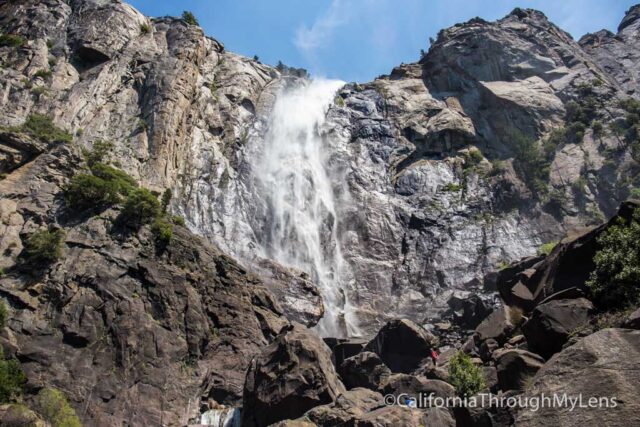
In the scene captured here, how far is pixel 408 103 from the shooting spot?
80.1 metres

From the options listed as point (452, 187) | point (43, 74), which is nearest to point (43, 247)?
point (43, 74)

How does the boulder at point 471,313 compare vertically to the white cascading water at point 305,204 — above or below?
below

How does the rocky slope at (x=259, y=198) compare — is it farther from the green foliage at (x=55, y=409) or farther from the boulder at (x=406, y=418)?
the green foliage at (x=55, y=409)

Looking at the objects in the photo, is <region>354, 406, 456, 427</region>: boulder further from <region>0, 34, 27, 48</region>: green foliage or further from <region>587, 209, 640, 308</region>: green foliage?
<region>0, 34, 27, 48</region>: green foliage

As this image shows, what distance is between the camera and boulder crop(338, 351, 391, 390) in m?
33.0

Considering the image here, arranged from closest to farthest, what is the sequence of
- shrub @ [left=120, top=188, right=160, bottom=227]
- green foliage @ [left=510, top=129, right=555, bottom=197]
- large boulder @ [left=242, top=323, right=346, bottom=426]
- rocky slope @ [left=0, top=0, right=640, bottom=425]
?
large boulder @ [left=242, top=323, right=346, bottom=426], rocky slope @ [left=0, top=0, right=640, bottom=425], shrub @ [left=120, top=188, right=160, bottom=227], green foliage @ [left=510, top=129, right=555, bottom=197]

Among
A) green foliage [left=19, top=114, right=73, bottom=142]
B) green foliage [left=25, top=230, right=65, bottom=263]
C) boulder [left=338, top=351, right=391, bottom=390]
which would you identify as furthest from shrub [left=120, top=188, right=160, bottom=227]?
boulder [left=338, top=351, right=391, bottom=390]

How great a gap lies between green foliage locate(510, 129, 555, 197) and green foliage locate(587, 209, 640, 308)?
4498cm

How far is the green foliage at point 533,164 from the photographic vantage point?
65.3 meters

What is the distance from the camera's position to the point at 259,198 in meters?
58.6

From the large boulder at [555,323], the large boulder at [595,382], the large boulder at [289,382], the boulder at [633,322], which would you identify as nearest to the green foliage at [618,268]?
the large boulder at [555,323]

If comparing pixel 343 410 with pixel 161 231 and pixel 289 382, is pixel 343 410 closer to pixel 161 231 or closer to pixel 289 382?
pixel 289 382

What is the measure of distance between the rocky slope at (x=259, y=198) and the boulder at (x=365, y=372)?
0.46 ft

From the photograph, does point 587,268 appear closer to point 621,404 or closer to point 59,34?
point 621,404
